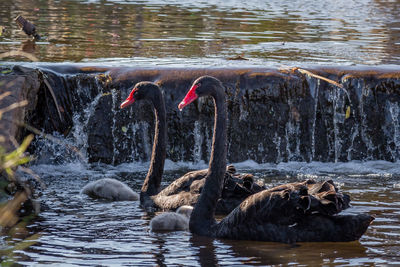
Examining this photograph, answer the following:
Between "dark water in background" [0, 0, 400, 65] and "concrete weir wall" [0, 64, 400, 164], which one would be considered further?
"dark water in background" [0, 0, 400, 65]

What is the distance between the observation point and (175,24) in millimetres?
21781

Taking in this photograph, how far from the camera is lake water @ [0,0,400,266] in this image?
24.3ft

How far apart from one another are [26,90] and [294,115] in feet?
13.7

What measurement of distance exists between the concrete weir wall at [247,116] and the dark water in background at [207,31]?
1624 mm

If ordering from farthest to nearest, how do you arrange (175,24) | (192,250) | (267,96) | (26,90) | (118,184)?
(175,24) < (267,96) < (26,90) < (118,184) < (192,250)

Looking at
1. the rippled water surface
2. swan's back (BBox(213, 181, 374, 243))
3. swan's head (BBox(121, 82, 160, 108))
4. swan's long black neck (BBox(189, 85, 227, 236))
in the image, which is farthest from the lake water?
swan's head (BBox(121, 82, 160, 108))

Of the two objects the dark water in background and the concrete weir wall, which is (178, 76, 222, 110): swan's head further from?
the dark water in background

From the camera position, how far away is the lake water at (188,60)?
24.3ft

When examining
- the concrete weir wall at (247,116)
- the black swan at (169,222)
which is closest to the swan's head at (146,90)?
the black swan at (169,222)

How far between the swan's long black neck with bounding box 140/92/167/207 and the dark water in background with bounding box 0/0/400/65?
4.47m

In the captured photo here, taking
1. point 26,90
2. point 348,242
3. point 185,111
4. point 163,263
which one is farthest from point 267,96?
point 163,263

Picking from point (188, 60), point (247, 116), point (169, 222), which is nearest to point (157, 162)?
point (169, 222)

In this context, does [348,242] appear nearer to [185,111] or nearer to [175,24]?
[185,111]

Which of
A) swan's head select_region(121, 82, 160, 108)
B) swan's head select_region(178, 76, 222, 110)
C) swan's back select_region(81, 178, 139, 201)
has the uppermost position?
swan's head select_region(178, 76, 222, 110)
